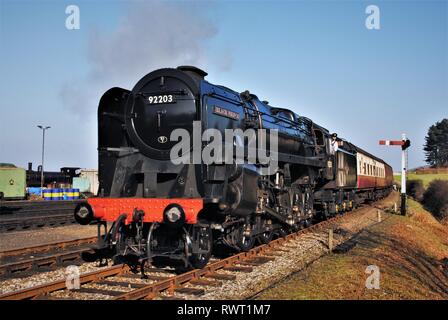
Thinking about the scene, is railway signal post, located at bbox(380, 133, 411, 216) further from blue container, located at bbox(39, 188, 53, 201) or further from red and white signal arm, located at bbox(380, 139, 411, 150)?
blue container, located at bbox(39, 188, 53, 201)

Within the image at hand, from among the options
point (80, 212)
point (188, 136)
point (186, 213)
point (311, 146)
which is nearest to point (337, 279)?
point (186, 213)

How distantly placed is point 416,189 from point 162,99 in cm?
4342

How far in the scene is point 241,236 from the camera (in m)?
9.05

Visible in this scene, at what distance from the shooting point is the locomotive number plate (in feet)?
26.2

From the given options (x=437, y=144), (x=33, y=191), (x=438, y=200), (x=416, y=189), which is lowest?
(x=438, y=200)

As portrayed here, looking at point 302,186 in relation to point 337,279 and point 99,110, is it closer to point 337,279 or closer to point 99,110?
point 337,279

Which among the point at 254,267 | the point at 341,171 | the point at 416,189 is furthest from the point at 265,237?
the point at 416,189

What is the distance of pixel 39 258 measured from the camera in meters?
8.62

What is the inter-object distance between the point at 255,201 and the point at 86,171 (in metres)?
45.8

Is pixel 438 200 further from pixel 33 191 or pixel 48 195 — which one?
pixel 33 191

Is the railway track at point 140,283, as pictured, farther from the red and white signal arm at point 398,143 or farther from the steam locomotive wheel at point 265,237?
the red and white signal arm at point 398,143

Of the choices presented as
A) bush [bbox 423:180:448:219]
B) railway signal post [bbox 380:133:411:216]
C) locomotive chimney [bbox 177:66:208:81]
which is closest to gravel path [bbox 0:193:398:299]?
locomotive chimney [bbox 177:66:208:81]

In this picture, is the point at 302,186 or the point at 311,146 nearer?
the point at 302,186

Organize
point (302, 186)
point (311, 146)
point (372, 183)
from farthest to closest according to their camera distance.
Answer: point (372, 183) < point (311, 146) < point (302, 186)
